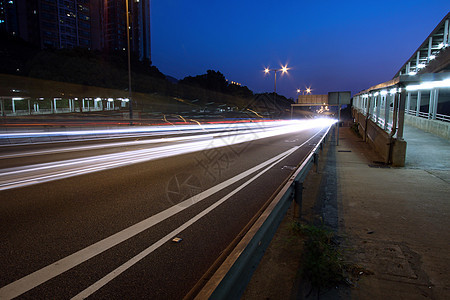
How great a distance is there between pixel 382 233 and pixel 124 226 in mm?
4162

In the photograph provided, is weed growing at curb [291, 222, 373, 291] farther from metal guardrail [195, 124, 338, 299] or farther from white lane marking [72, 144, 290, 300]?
white lane marking [72, 144, 290, 300]

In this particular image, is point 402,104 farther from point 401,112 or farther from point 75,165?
point 75,165

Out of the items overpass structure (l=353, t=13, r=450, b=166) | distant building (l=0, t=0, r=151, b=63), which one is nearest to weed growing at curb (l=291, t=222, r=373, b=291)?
overpass structure (l=353, t=13, r=450, b=166)

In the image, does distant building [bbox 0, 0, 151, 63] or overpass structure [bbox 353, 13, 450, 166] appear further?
distant building [bbox 0, 0, 151, 63]

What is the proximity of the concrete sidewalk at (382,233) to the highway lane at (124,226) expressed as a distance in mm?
942

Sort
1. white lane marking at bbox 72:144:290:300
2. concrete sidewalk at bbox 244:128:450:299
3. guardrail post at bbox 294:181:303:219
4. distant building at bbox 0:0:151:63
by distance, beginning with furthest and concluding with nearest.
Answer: distant building at bbox 0:0:151:63
guardrail post at bbox 294:181:303:219
concrete sidewalk at bbox 244:128:450:299
white lane marking at bbox 72:144:290:300

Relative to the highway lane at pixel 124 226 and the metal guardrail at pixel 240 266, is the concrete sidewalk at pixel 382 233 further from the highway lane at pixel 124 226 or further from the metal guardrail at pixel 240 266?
the highway lane at pixel 124 226

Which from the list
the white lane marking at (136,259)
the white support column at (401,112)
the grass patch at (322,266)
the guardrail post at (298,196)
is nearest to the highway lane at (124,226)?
the white lane marking at (136,259)


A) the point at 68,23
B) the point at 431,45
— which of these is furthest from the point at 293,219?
the point at 68,23

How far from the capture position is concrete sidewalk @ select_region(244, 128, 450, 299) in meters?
3.18

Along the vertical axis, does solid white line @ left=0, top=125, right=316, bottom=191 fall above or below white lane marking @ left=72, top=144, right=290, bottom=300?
above

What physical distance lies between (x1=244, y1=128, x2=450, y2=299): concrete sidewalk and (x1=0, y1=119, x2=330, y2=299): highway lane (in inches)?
37.1

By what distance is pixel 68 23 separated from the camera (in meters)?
101

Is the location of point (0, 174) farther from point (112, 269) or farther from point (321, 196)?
point (321, 196)
